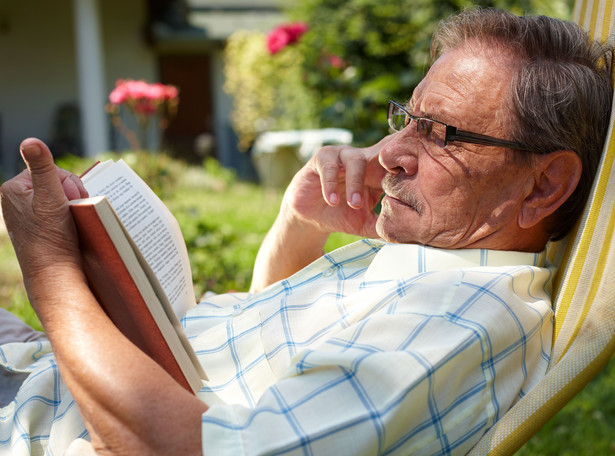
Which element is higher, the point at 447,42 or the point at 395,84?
the point at 447,42

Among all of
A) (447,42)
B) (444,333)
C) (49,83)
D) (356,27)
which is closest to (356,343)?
(444,333)

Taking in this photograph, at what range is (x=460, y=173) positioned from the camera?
168 cm

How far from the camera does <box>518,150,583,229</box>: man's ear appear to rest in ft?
5.38

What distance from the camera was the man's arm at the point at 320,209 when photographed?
2055 mm

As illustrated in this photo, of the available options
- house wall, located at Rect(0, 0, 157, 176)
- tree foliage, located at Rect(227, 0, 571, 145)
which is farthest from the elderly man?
house wall, located at Rect(0, 0, 157, 176)

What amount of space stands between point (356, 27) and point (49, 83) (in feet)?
29.7

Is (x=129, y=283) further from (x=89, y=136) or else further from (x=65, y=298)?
(x=89, y=136)

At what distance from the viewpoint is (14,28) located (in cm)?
1357

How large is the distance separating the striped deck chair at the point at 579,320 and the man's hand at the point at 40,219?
936 millimetres

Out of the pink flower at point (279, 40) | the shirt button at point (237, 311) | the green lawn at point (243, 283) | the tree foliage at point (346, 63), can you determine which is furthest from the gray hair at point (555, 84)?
the pink flower at point (279, 40)

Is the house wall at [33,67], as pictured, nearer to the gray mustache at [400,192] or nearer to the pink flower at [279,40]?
the pink flower at [279,40]

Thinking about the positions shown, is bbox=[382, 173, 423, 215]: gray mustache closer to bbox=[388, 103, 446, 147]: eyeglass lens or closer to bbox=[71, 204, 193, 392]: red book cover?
bbox=[388, 103, 446, 147]: eyeglass lens

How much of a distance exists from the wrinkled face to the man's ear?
0.03 m

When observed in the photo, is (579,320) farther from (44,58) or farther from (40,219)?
(44,58)
